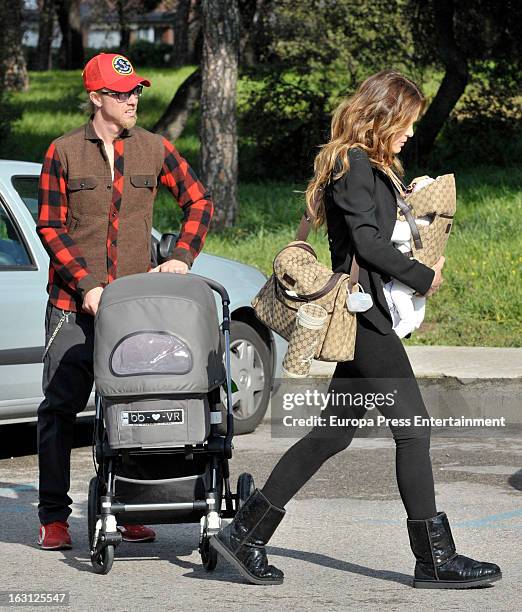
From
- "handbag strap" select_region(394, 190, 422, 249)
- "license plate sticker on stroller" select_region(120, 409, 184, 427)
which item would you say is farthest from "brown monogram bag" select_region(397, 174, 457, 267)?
"license plate sticker on stroller" select_region(120, 409, 184, 427)

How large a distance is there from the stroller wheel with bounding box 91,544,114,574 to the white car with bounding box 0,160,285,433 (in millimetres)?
2282

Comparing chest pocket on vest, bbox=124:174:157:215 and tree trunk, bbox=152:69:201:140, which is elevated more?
chest pocket on vest, bbox=124:174:157:215

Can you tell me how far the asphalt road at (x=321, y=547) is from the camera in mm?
4762

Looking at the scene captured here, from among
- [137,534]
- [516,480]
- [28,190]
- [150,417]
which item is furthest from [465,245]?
[150,417]

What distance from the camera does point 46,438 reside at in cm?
539

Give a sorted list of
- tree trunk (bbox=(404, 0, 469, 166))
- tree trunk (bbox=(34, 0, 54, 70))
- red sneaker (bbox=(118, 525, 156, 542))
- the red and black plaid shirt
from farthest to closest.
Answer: tree trunk (bbox=(34, 0, 54, 70)) → tree trunk (bbox=(404, 0, 469, 166)) → red sneaker (bbox=(118, 525, 156, 542)) → the red and black plaid shirt

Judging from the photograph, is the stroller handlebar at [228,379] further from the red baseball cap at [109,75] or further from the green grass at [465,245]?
the red baseball cap at [109,75]

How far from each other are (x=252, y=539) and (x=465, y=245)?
8.33 meters

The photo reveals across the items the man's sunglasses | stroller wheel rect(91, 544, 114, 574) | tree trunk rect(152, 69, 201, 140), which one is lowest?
tree trunk rect(152, 69, 201, 140)

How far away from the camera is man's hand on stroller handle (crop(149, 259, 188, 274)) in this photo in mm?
5246

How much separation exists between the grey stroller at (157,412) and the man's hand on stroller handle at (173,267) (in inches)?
5.3

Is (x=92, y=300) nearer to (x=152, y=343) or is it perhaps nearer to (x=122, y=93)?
(x=152, y=343)

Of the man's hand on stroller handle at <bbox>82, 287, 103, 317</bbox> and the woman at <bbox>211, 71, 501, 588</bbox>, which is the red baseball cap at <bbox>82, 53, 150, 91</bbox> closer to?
the man's hand on stroller handle at <bbox>82, 287, 103, 317</bbox>

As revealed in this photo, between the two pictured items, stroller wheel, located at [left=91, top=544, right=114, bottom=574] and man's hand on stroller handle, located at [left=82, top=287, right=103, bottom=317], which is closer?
stroller wheel, located at [left=91, top=544, right=114, bottom=574]
